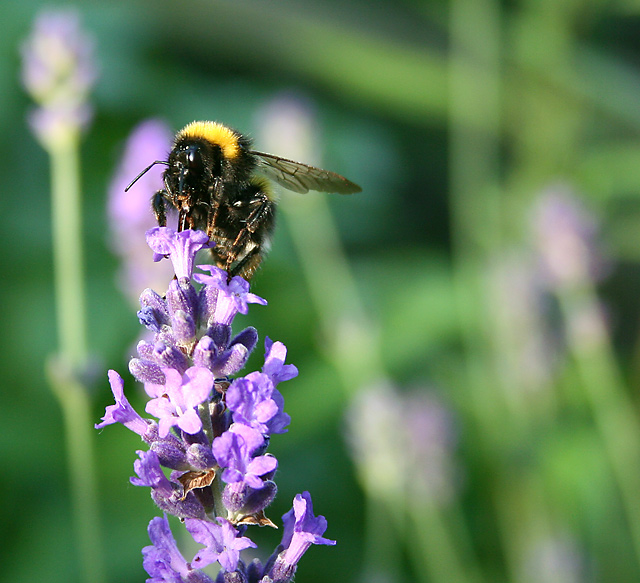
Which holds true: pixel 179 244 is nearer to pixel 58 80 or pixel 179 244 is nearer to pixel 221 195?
pixel 221 195

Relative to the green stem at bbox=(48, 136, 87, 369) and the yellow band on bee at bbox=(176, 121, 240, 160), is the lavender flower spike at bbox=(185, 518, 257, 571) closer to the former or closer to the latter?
the yellow band on bee at bbox=(176, 121, 240, 160)

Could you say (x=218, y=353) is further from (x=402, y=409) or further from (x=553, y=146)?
(x=553, y=146)

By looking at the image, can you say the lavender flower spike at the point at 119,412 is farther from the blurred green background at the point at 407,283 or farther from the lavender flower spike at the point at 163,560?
the blurred green background at the point at 407,283

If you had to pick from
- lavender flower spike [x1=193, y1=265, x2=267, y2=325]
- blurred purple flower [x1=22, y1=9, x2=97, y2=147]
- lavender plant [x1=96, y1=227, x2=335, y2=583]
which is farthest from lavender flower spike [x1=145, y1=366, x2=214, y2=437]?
blurred purple flower [x1=22, y1=9, x2=97, y2=147]

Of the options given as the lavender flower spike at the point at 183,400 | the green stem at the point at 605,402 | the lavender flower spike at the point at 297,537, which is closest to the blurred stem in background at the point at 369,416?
the green stem at the point at 605,402

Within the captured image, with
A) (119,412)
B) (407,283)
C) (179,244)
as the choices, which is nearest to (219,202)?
(179,244)

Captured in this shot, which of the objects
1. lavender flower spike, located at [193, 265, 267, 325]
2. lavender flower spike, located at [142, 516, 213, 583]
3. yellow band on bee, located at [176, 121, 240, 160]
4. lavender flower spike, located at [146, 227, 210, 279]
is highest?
yellow band on bee, located at [176, 121, 240, 160]
